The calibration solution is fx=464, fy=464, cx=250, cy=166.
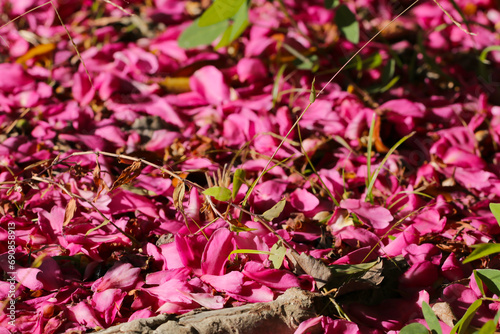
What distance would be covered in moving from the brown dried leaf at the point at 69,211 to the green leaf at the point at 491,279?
0.72 meters

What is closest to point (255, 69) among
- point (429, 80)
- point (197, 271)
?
point (429, 80)

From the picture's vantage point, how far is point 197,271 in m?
0.85

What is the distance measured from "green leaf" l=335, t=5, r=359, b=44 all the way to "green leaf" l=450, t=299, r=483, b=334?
832 millimetres

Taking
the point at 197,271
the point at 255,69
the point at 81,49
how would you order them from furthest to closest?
the point at 81,49 < the point at 255,69 < the point at 197,271

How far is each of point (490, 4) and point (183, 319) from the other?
1.78 metres

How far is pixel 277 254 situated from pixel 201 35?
0.77m

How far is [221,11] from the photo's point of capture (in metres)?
1.14

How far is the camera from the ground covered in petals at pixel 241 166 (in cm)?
82

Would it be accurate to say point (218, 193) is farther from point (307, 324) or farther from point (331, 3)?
point (331, 3)

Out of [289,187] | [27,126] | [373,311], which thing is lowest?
[373,311]

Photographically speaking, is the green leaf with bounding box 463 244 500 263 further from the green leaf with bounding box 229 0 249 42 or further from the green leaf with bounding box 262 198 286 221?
the green leaf with bounding box 229 0 249 42

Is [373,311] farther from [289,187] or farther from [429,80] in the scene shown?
[429,80]

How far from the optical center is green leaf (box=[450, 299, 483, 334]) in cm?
68

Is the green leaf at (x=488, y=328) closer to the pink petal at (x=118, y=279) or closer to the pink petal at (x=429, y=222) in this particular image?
the pink petal at (x=429, y=222)
